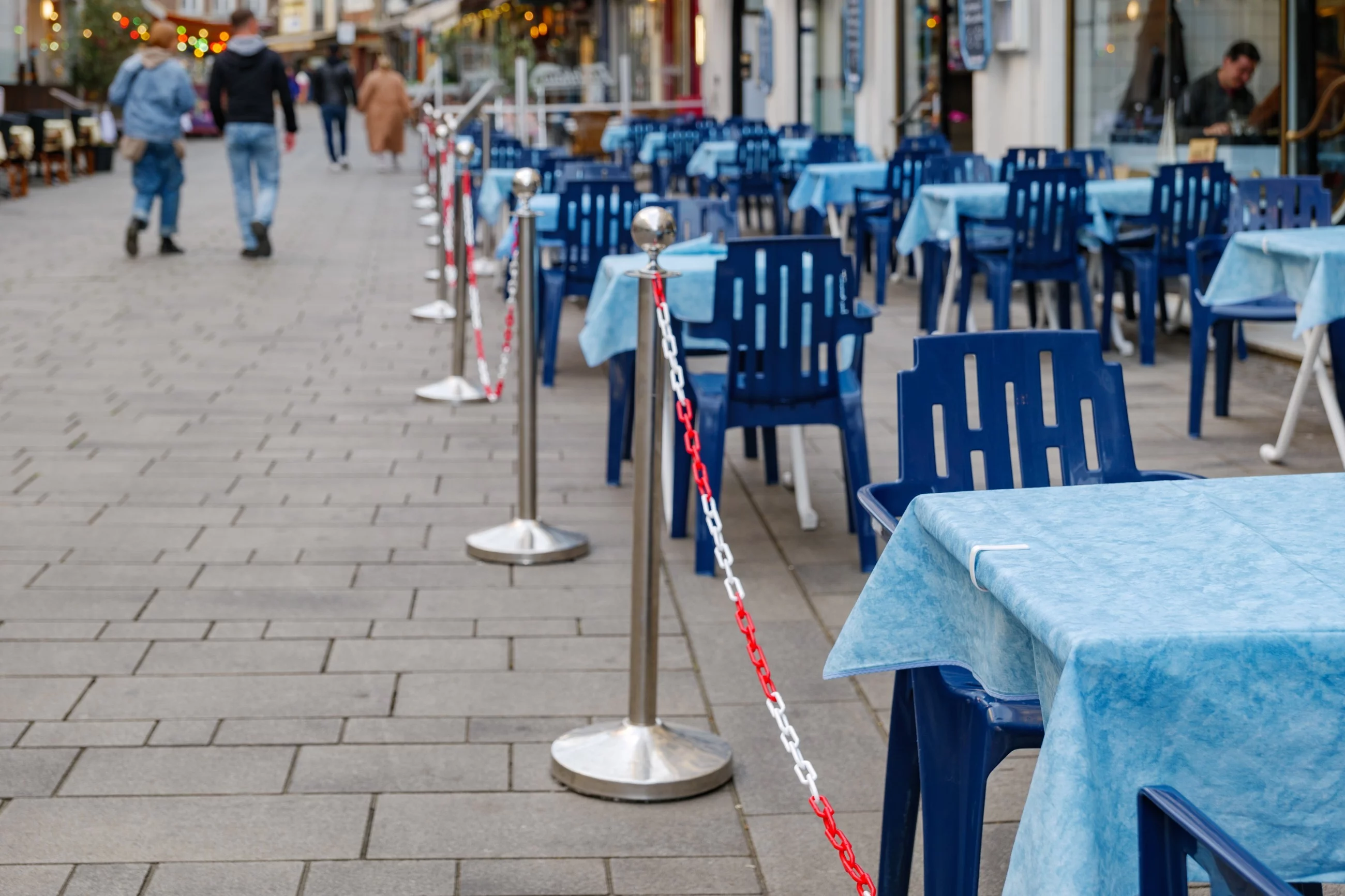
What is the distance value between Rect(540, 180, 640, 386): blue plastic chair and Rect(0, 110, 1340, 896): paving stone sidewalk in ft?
Result: 1.06

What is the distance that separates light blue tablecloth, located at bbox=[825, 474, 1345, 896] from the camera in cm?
169

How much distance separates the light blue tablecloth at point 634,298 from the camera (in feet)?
18.1

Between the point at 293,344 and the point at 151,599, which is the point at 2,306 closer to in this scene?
the point at 293,344

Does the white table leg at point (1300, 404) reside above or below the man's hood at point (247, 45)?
below

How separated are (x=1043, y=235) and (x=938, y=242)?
1.38 metres

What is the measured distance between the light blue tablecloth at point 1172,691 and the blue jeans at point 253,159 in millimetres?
11982

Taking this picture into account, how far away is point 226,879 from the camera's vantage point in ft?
9.95

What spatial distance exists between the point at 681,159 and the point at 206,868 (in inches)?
587

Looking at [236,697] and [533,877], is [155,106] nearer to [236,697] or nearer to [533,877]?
[236,697]

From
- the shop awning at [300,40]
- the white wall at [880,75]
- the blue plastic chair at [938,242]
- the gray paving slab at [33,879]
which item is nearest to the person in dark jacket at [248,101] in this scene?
the blue plastic chair at [938,242]

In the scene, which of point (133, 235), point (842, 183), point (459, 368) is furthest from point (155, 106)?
point (459, 368)

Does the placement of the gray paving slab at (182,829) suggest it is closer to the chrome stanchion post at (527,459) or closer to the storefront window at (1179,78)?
the chrome stanchion post at (527,459)

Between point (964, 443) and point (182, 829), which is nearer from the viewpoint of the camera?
point (964, 443)

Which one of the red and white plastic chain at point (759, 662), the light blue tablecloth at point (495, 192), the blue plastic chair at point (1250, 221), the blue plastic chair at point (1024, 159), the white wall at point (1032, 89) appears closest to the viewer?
the red and white plastic chain at point (759, 662)
